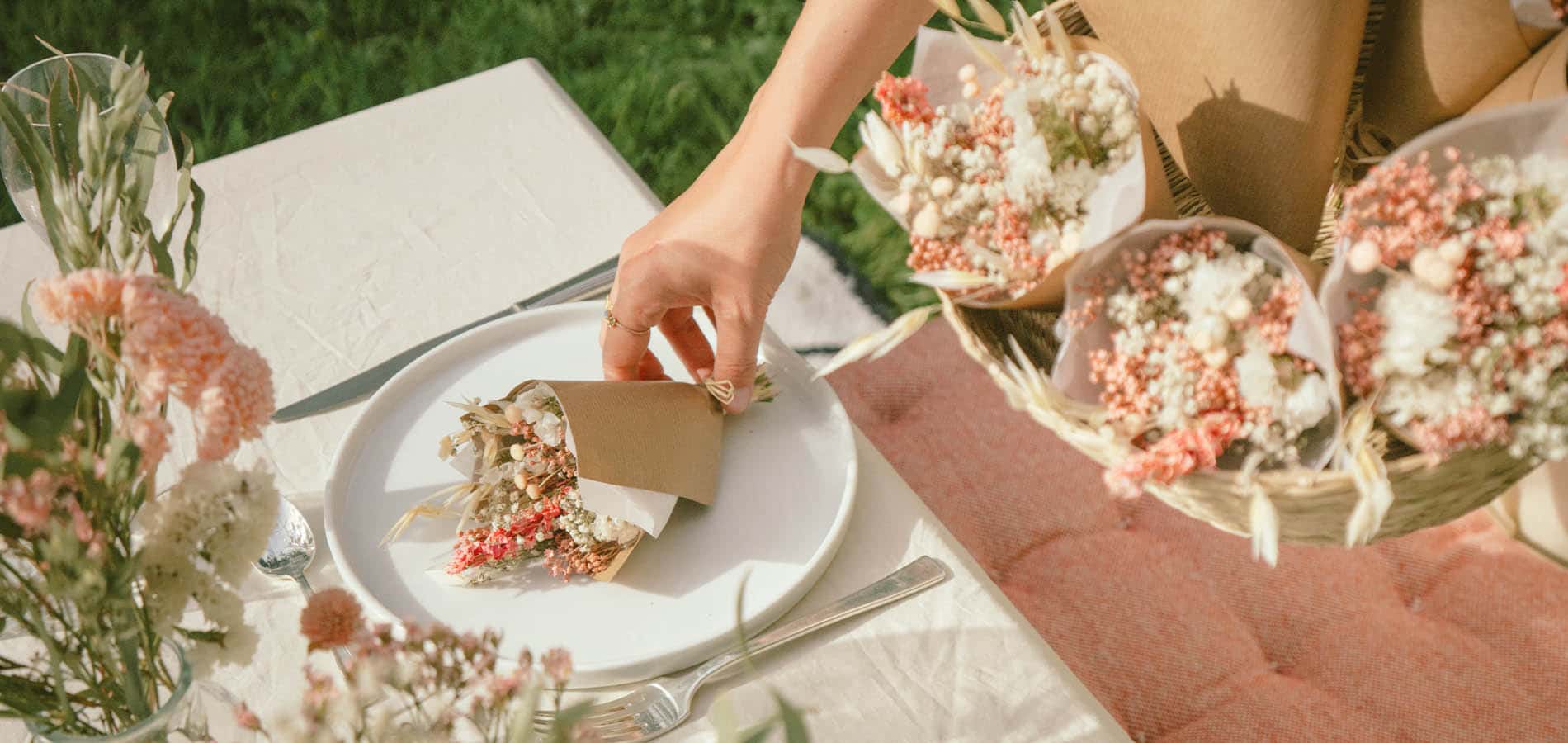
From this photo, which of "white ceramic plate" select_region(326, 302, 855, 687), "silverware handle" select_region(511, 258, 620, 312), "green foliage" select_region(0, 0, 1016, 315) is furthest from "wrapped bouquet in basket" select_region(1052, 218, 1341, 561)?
"green foliage" select_region(0, 0, 1016, 315)

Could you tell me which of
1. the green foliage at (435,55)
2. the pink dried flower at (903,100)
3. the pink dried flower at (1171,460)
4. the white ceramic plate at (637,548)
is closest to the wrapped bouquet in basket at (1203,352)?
the pink dried flower at (1171,460)

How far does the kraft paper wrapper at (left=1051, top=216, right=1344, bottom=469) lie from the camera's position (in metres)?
0.61

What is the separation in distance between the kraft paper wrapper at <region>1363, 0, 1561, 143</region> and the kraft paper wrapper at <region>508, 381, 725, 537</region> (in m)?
0.56

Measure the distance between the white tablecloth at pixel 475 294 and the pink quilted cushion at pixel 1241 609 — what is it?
31 cm

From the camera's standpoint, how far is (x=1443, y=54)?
79 cm

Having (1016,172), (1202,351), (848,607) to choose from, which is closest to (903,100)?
(1016,172)

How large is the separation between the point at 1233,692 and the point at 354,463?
79 centimetres

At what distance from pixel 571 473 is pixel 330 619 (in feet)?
1.30

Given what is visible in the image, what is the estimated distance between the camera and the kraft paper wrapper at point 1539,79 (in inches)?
26.2

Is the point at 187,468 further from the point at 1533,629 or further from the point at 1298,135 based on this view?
the point at 1533,629

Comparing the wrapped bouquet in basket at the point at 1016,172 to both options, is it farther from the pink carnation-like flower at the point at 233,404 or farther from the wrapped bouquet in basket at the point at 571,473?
the pink carnation-like flower at the point at 233,404

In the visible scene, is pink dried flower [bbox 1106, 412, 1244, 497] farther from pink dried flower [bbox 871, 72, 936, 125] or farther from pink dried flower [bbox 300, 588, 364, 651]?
pink dried flower [bbox 300, 588, 364, 651]

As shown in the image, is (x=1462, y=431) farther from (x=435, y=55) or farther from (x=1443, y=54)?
(x=435, y=55)

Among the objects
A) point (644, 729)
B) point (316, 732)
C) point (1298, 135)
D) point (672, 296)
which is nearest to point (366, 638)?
point (316, 732)
